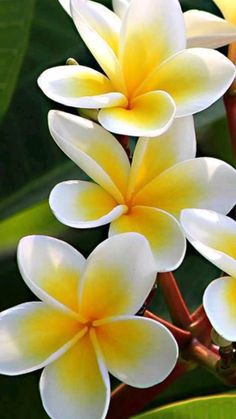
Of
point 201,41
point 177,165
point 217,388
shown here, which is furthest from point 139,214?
point 217,388

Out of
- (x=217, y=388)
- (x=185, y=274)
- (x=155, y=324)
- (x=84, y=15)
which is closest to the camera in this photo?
(x=155, y=324)

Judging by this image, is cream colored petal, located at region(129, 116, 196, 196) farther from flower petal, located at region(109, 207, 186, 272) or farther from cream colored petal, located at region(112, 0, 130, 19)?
cream colored petal, located at region(112, 0, 130, 19)

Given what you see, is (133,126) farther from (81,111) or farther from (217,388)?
(217,388)

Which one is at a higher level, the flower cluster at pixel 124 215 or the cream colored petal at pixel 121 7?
the cream colored petal at pixel 121 7

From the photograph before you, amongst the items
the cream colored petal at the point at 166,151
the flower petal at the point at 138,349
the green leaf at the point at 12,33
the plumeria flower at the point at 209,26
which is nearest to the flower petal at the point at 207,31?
the plumeria flower at the point at 209,26

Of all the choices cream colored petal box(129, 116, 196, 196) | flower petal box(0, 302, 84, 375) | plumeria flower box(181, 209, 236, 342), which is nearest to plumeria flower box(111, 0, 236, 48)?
cream colored petal box(129, 116, 196, 196)

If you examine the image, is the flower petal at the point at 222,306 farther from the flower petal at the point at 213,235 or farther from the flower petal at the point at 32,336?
the flower petal at the point at 32,336

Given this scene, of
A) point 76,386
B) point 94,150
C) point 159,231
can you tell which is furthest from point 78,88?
point 76,386
